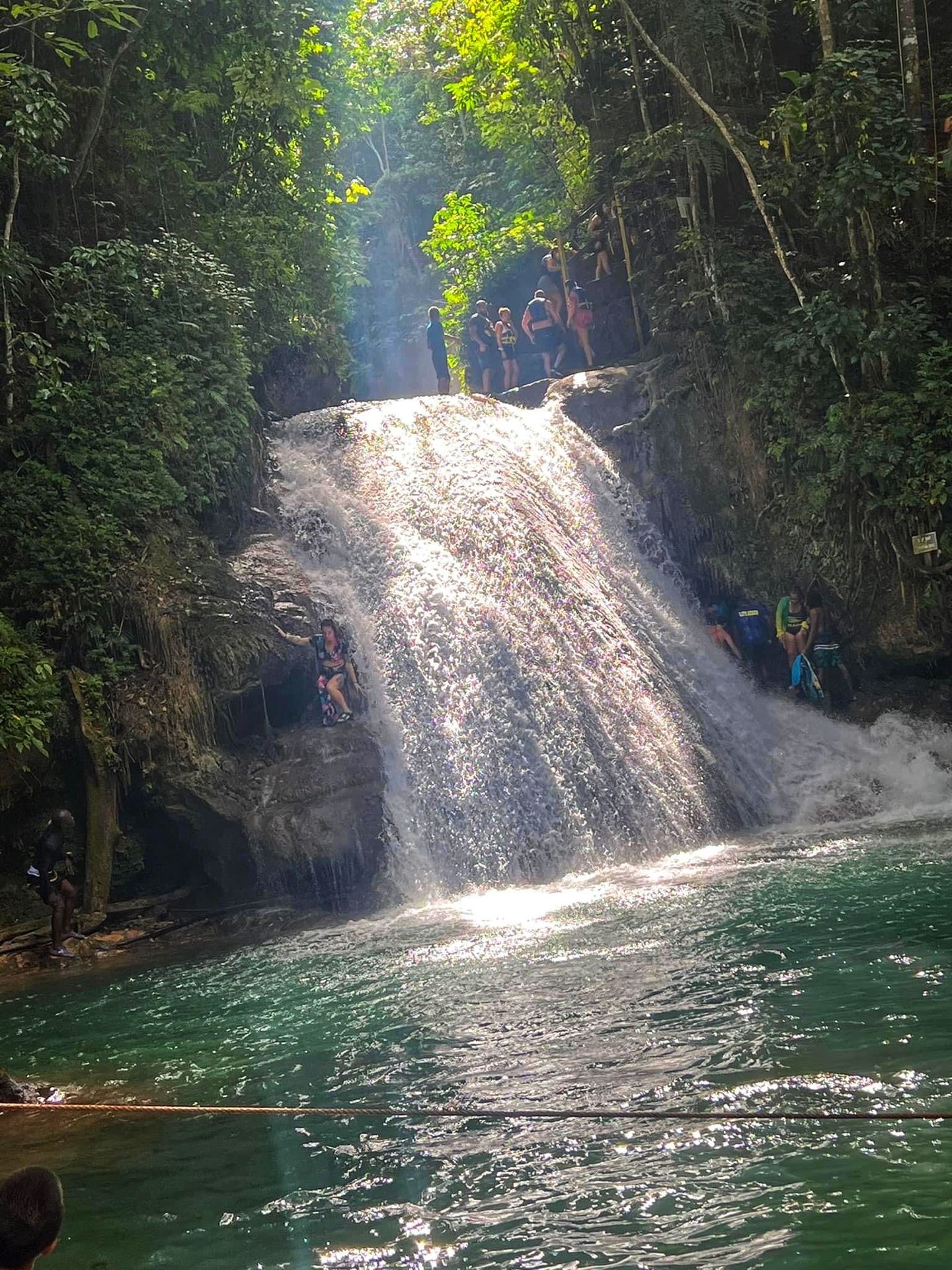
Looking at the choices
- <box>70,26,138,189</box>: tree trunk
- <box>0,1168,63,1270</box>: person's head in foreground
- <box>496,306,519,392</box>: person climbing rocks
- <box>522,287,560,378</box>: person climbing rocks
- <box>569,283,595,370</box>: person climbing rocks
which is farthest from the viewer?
<box>496,306,519,392</box>: person climbing rocks

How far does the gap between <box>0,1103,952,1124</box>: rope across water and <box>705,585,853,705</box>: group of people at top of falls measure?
10770 millimetres

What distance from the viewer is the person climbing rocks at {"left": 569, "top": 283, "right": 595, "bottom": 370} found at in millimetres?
20781

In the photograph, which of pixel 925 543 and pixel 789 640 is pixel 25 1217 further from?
pixel 789 640

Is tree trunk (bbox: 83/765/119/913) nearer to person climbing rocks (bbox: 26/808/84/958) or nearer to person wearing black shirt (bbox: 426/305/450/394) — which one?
person climbing rocks (bbox: 26/808/84/958)

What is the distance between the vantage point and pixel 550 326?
2148 centimetres

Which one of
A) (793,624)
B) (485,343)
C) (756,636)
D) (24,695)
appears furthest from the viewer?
(485,343)

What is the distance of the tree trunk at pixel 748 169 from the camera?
1503 centimetres

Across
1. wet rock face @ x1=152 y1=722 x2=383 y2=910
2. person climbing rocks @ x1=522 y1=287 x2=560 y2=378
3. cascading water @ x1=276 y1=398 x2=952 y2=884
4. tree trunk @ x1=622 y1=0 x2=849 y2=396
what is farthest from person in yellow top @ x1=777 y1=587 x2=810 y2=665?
person climbing rocks @ x1=522 y1=287 x2=560 y2=378

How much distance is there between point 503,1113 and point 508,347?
62.0 feet

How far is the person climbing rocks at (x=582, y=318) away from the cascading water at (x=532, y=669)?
4.10 meters

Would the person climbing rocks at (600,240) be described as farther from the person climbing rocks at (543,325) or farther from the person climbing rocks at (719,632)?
the person climbing rocks at (719,632)

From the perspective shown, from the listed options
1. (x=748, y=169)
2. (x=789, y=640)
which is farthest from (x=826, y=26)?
(x=789, y=640)

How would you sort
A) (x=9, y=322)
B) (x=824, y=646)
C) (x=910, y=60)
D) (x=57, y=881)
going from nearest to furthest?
(x=57, y=881), (x=9, y=322), (x=910, y=60), (x=824, y=646)

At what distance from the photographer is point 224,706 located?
12.8 metres
